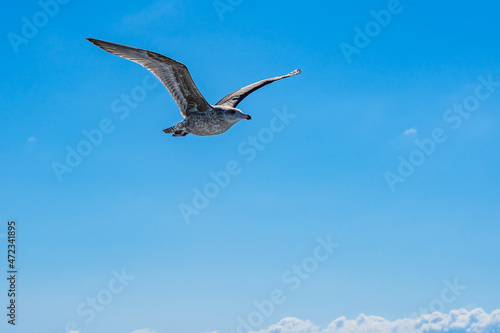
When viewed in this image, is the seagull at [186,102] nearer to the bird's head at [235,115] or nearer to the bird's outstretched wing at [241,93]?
the bird's head at [235,115]

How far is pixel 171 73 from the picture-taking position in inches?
670

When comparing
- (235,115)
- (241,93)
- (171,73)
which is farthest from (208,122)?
(241,93)

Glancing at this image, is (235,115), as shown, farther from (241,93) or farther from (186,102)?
(241,93)

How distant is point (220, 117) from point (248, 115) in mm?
921

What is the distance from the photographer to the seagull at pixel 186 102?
54.3 feet

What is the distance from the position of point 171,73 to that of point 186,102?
3.85 feet

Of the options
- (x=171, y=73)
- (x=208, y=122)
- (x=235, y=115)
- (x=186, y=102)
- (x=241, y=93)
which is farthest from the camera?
(x=241, y=93)

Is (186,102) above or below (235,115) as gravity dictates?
above

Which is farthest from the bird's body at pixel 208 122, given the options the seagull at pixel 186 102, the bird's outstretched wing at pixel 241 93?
the bird's outstretched wing at pixel 241 93

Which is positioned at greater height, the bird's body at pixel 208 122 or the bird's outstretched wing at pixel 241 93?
the bird's outstretched wing at pixel 241 93

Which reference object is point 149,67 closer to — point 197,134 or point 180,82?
point 180,82

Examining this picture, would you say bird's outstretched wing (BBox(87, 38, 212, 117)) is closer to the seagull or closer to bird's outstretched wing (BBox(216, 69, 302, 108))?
the seagull

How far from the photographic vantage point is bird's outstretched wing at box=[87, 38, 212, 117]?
1593cm

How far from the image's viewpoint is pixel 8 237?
21188mm
